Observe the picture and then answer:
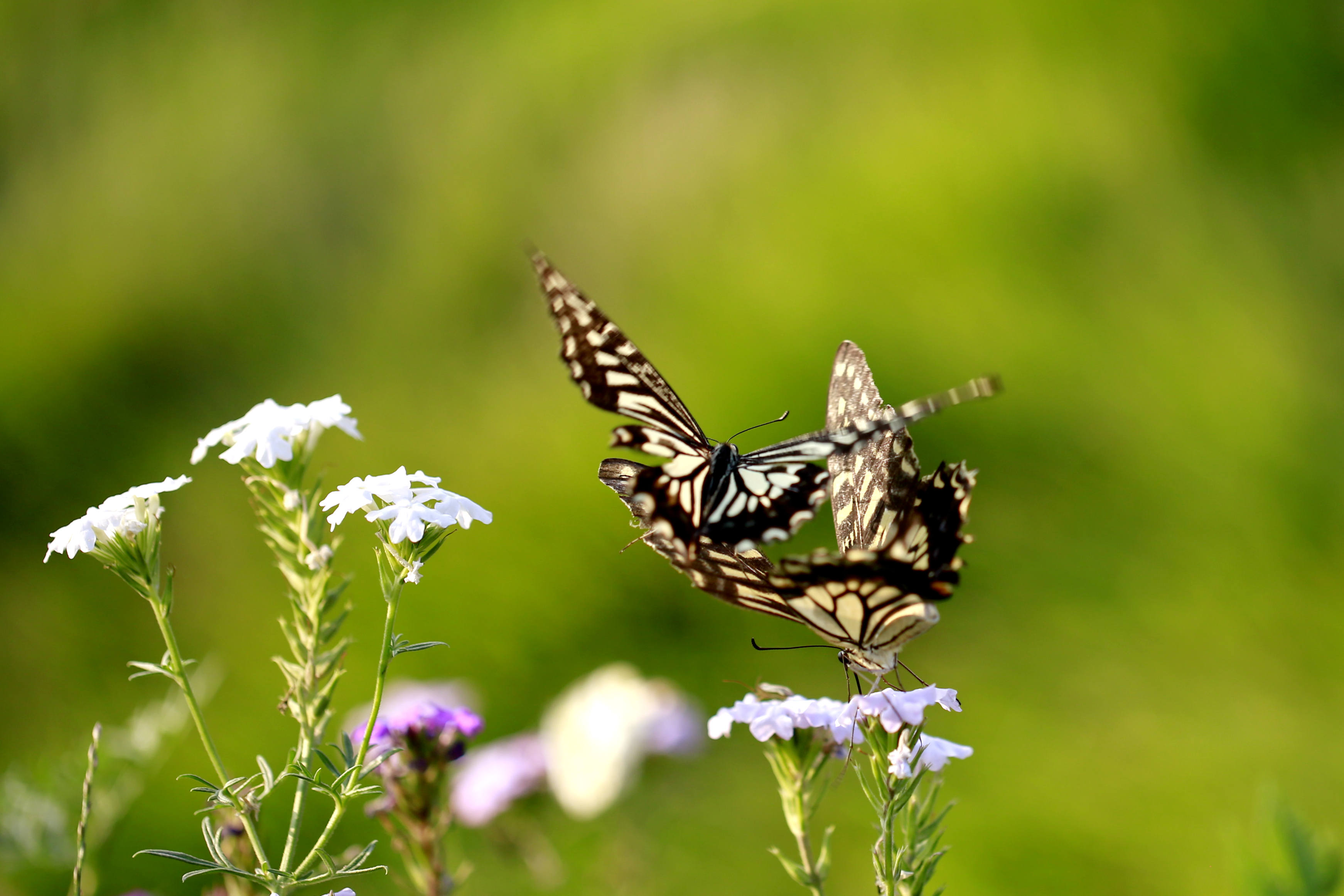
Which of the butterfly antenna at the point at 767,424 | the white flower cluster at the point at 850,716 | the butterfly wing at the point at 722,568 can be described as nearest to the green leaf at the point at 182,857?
the white flower cluster at the point at 850,716

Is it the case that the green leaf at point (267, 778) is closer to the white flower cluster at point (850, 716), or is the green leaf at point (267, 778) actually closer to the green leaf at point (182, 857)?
the green leaf at point (182, 857)

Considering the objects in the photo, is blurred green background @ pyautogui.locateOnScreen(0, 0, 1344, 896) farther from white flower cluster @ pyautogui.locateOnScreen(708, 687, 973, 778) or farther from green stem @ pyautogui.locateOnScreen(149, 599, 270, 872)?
green stem @ pyautogui.locateOnScreen(149, 599, 270, 872)

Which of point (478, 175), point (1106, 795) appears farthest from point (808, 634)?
point (478, 175)

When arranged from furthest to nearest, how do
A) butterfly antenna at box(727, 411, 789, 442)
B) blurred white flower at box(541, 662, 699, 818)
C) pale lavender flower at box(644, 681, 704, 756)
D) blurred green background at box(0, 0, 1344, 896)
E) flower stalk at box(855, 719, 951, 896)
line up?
blurred green background at box(0, 0, 1344, 896), pale lavender flower at box(644, 681, 704, 756), blurred white flower at box(541, 662, 699, 818), butterfly antenna at box(727, 411, 789, 442), flower stalk at box(855, 719, 951, 896)

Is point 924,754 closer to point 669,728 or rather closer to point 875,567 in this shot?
point 875,567

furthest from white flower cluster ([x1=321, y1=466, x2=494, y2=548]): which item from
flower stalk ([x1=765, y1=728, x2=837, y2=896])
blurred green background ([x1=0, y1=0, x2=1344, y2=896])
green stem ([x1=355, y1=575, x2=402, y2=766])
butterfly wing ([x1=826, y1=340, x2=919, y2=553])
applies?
blurred green background ([x1=0, y1=0, x2=1344, y2=896])

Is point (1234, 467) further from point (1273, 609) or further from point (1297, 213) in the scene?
point (1297, 213)
